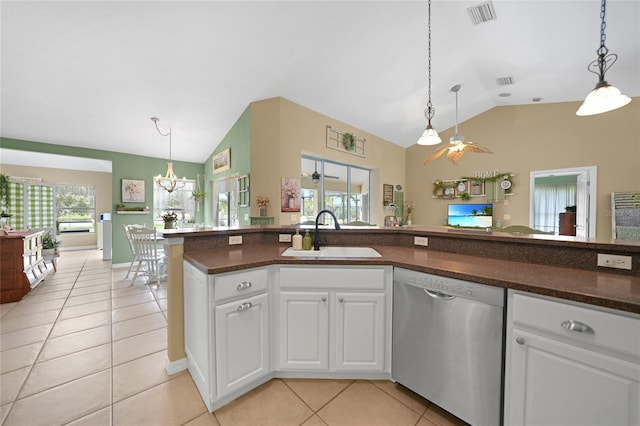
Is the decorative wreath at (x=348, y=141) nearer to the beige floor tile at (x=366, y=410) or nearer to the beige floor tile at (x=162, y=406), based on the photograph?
the beige floor tile at (x=366, y=410)

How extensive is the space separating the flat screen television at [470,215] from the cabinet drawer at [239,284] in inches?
230

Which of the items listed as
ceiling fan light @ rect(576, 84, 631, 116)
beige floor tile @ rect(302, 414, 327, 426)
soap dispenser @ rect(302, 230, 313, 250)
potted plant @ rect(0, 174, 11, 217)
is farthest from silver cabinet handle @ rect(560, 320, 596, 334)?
potted plant @ rect(0, 174, 11, 217)

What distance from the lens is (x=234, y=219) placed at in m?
4.78

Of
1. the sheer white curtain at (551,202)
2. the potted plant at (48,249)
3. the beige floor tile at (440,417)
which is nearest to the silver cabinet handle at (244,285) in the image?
the beige floor tile at (440,417)

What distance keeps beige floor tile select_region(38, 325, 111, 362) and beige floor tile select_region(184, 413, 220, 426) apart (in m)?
1.43

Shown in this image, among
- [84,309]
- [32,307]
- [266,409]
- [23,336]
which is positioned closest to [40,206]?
[32,307]

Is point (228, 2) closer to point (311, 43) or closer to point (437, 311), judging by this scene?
point (311, 43)

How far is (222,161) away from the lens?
4.92 meters

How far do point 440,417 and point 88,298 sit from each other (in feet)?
13.7

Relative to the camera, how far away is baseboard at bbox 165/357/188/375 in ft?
5.82

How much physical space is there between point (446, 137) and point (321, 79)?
4.27 m

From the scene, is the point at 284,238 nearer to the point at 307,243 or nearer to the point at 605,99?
the point at 307,243

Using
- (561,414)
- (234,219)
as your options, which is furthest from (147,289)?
(561,414)

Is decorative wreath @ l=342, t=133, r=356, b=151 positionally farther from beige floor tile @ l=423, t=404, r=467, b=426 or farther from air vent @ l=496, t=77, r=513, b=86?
beige floor tile @ l=423, t=404, r=467, b=426
